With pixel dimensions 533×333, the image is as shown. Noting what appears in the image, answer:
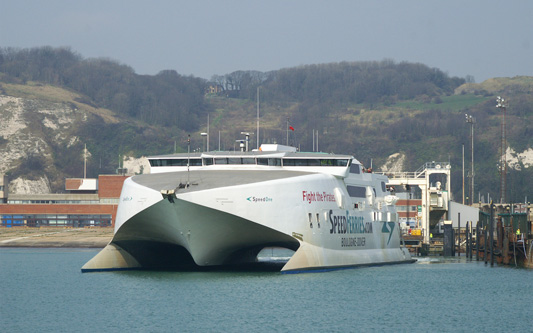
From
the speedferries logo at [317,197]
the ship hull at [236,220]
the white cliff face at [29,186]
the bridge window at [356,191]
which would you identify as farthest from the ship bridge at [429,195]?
the white cliff face at [29,186]

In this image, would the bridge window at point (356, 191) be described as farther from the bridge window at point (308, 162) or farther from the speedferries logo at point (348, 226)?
the bridge window at point (308, 162)

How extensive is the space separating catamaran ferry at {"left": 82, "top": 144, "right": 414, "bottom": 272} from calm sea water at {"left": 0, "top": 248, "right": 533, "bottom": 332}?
148 cm

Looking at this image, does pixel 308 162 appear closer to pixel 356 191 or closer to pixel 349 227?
pixel 349 227

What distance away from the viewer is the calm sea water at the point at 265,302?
37.1m

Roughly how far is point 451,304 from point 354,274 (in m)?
11.0

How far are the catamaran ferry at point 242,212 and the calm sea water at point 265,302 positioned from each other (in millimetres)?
1484

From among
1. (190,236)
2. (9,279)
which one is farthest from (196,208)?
(9,279)

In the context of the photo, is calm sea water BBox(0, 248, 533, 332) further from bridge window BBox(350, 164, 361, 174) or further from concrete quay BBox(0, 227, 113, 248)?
concrete quay BBox(0, 227, 113, 248)

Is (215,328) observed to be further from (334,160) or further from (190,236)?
(334,160)

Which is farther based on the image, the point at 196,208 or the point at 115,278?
the point at 115,278

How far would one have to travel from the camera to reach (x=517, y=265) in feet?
227

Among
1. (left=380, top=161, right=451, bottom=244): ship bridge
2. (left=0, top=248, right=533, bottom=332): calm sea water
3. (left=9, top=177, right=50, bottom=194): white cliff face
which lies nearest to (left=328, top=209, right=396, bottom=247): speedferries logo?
(left=0, top=248, right=533, bottom=332): calm sea water

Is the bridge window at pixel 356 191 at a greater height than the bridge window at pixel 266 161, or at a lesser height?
lesser

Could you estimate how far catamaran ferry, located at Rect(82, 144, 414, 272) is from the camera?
157ft
